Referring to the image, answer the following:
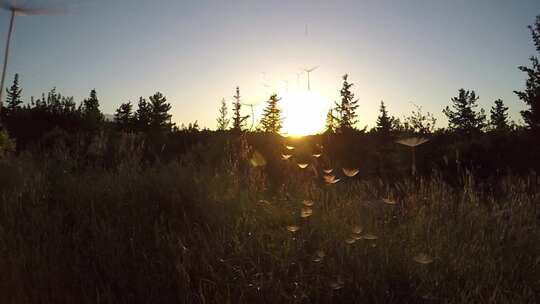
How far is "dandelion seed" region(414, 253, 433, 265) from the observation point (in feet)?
→ 9.11

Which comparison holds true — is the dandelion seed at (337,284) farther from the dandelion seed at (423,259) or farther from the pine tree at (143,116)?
the pine tree at (143,116)

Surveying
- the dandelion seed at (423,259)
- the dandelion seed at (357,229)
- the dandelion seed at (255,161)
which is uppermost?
the dandelion seed at (255,161)

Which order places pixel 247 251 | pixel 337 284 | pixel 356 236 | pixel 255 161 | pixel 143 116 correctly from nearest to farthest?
pixel 337 284 < pixel 247 251 < pixel 356 236 < pixel 255 161 < pixel 143 116

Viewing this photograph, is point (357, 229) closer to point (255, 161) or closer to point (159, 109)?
point (255, 161)

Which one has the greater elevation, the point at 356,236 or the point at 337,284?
the point at 356,236

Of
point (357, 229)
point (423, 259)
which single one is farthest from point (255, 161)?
point (423, 259)

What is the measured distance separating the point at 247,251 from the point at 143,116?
49006 millimetres

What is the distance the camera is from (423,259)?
112 inches

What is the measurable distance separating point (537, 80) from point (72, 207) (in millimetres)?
18849

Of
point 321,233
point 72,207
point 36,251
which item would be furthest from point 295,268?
point 72,207

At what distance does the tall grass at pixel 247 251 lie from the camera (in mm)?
2664

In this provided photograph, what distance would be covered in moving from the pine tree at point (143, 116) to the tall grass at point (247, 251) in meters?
45.0

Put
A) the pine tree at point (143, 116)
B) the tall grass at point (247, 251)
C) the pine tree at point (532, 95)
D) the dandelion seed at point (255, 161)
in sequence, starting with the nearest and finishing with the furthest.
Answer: the tall grass at point (247, 251) → the dandelion seed at point (255, 161) → the pine tree at point (532, 95) → the pine tree at point (143, 116)

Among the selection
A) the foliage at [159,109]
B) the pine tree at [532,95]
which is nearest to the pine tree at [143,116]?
the foliage at [159,109]
